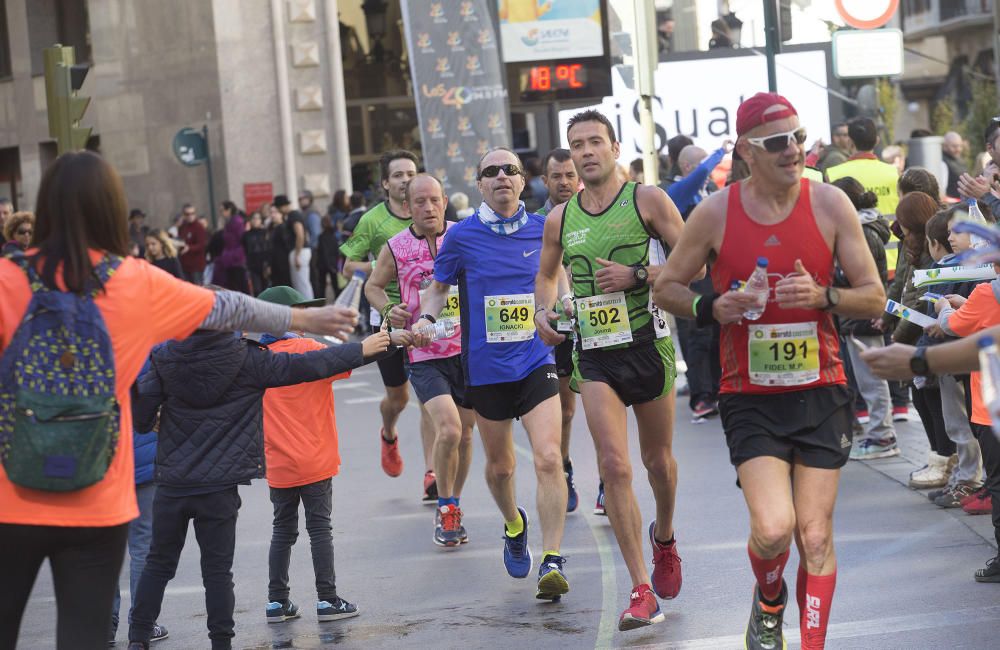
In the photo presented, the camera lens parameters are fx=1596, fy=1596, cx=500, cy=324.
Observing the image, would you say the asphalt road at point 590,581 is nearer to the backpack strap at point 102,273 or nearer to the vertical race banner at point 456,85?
the backpack strap at point 102,273

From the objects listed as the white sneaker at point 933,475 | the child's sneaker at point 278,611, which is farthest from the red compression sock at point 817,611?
the white sneaker at point 933,475

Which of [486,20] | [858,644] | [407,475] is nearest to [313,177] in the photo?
[486,20]

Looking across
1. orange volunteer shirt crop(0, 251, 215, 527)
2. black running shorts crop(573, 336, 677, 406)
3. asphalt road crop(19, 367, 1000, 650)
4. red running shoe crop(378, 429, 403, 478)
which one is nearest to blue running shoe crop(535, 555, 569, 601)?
asphalt road crop(19, 367, 1000, 650)

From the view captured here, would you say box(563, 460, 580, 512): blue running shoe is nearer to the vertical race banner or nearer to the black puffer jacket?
the black puffer jacket

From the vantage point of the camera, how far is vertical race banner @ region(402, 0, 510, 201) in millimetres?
21406

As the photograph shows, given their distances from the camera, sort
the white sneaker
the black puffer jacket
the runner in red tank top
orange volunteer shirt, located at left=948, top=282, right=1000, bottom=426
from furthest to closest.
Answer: the white sneaker, orange volunteer shirt, located at left=948, top=282, right=1000, bottom=426, the black puffer jacket, the runner in red tank top

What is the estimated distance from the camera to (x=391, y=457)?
10.9m

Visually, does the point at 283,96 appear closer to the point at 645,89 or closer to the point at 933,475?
the point at 645,89

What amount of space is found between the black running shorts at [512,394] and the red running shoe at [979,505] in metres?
2.57

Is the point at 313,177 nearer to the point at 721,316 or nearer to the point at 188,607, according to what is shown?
the point at 188,607

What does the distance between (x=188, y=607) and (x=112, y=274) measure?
12.2ft

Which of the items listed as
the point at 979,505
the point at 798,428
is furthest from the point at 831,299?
the point at 979,505

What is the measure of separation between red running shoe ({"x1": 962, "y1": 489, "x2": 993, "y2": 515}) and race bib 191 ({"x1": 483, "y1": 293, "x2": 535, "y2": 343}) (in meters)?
2.76

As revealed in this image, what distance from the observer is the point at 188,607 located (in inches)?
312
